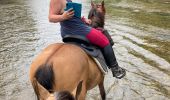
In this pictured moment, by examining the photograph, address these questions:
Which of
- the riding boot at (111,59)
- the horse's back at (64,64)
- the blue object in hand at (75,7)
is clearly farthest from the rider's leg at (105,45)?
the horse's back at (64,64)

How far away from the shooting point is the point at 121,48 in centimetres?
1053

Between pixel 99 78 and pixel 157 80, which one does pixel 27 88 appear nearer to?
pixel 99 78

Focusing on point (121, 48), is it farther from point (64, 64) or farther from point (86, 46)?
point (64, 64)

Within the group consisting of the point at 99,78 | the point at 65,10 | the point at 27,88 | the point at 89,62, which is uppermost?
the point at 65,10

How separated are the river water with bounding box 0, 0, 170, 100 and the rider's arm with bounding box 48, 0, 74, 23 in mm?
2474

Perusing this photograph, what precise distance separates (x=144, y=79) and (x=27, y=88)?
2702 millimetres

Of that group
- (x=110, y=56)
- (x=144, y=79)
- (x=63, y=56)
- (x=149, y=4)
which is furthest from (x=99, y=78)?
(x=149, y=4)

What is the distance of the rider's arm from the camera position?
4812 mm

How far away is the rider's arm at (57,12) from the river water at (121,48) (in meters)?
2.47

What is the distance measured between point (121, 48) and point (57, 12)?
585 centimetres

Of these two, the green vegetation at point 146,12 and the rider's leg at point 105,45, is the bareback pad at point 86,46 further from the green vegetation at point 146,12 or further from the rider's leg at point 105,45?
the green vegetation at point 146,12

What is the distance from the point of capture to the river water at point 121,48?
7.28m

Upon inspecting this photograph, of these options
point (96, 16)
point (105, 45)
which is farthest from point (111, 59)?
point (96, 16)

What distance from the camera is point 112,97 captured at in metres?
6.91
